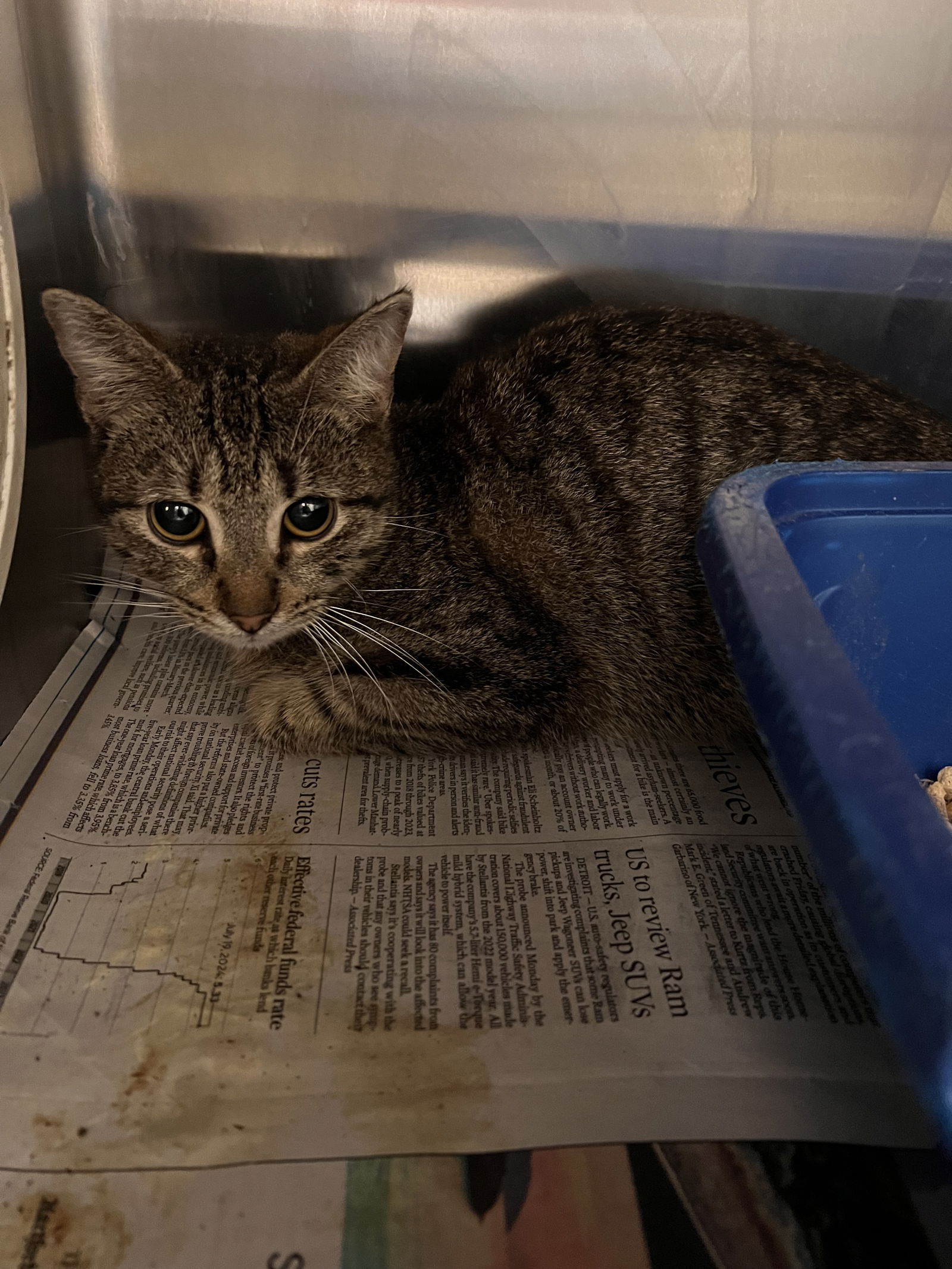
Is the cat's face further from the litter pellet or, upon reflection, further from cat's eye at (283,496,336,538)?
the litter pellet

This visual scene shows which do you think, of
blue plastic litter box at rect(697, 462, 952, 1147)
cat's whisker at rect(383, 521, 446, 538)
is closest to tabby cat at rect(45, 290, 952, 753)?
cat's whisker at rect(383, 521, 446, 538)

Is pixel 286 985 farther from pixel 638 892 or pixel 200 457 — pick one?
pixel 200 457

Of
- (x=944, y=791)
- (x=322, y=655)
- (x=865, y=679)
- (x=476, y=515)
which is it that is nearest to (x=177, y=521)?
(x=322, y=655)

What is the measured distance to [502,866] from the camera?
3.22 ft

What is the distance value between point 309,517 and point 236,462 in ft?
0.36

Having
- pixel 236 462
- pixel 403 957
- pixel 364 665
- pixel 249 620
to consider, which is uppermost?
pixel 236 462

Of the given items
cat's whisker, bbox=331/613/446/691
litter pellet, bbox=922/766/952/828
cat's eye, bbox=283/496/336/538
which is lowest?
litter pellet, bbox=922/766/952/828

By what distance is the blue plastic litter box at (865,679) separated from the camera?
1.76 ft

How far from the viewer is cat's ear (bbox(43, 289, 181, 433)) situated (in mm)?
944

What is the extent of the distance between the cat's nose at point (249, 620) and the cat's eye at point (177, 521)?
0.11 metres

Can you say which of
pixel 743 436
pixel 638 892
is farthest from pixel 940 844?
pixel 743 436

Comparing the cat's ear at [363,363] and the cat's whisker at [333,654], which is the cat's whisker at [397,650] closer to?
the cat's whisker at [333,654]

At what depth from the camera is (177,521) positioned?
1027mm

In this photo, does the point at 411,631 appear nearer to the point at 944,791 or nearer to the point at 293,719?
the point at 293,719
